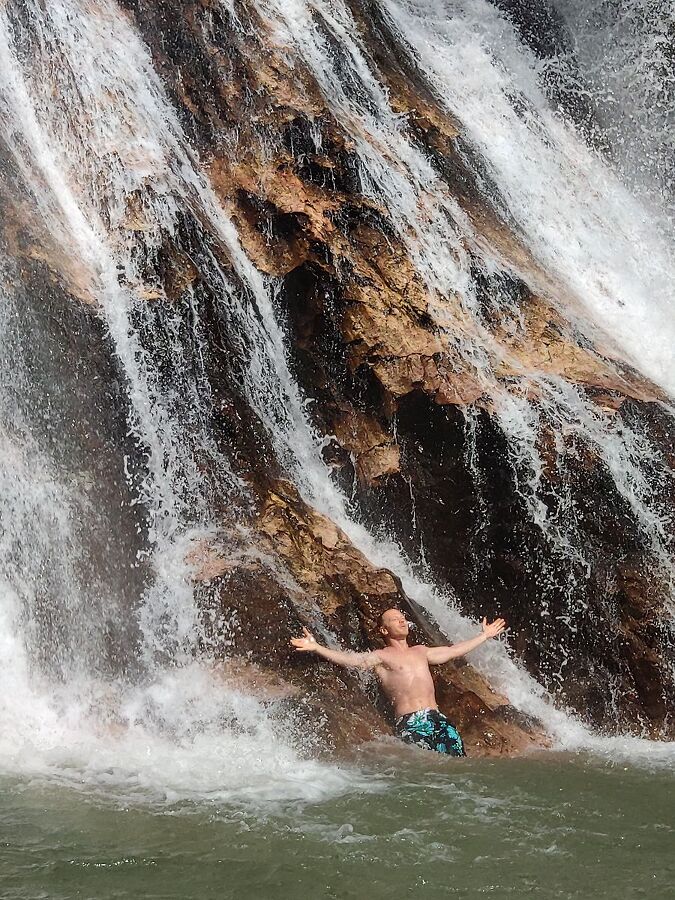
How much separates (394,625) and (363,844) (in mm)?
2637

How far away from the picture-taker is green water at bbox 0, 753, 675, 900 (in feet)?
14.0

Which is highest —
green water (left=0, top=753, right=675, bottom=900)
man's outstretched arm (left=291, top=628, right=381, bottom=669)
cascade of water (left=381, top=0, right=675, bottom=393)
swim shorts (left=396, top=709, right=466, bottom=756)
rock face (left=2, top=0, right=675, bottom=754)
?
cascade of water (left=381, top=0, right=675, bottom=393)

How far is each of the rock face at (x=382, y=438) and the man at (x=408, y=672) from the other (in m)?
0.33

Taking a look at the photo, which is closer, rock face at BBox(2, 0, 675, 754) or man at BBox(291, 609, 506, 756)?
man at BBox(291, 609, 506, 756)

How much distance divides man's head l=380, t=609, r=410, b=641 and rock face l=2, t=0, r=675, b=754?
484mm

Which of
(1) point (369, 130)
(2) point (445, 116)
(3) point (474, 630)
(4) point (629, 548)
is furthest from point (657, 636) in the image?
(2) point (445, 116)

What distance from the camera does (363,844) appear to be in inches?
186

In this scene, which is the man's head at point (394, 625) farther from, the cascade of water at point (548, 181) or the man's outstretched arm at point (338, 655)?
the cascade of water at point (548, 181)

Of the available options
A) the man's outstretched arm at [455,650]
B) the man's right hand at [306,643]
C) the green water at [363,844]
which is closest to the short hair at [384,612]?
the man's outstretched arm at [455,650]

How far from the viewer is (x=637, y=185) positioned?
42.5 feet

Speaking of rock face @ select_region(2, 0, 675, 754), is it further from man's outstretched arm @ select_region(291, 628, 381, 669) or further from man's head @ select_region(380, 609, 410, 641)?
man's head @ select_region(380, 609, 410, 641)

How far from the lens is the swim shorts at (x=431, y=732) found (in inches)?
262

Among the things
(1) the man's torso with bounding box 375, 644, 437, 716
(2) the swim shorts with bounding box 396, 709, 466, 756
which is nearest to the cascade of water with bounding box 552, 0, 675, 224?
(1) the man's torso with bounding box 375, 644, 437, 716

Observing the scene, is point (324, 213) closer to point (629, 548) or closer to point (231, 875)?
point (629, 548)
